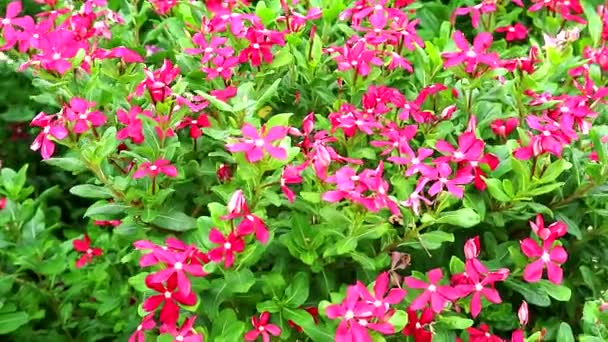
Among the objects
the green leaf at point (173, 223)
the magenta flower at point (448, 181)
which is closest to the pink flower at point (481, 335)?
the magenta flower at point (448, 181)

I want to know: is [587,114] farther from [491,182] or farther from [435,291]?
[435,291]

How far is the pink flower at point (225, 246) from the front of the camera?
63.1 inches

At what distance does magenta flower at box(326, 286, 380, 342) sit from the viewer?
157 cm

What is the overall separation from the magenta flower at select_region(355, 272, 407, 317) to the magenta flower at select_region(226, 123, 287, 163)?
0.33 metres

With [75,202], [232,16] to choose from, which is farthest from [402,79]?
[75,202]

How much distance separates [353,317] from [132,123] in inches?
27.5

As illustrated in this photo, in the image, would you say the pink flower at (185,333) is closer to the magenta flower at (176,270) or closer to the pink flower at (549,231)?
the magenta flower at (176,270)

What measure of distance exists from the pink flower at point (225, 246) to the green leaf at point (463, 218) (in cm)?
43

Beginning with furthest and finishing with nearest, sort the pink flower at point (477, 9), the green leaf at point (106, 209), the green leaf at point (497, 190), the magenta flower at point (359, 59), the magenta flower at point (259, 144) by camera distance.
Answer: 1. the pink flower at point (477, 9)
2. the magenta flower at point (359, 59)
3. the green leaf at point (106, 209)
4. the green leaf at point (497, 190)
5. the magenta flower at point (259, 144)

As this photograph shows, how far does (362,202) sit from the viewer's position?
62.6 inches

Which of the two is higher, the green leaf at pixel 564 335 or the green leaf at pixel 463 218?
the green leaf at pixel 463 218

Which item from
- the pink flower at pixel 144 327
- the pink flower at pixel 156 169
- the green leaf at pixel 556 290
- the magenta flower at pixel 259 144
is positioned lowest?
the pink flower at pixel 144 327

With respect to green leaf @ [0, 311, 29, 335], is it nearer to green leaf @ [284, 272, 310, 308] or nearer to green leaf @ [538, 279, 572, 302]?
green leaf @ [284, 272, 310, 308]

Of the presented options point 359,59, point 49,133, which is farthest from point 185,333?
point 359,59
